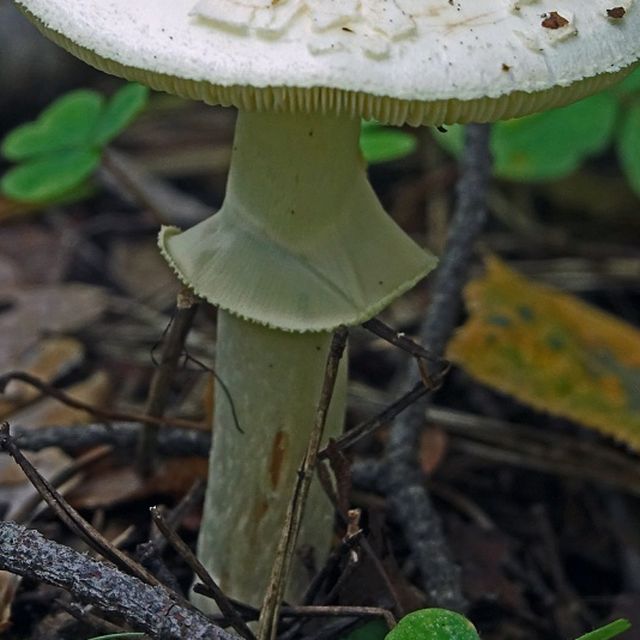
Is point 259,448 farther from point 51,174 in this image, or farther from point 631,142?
point 631,142

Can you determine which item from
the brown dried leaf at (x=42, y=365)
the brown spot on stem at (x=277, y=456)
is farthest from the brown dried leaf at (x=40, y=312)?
the brown spot on stem at (x=277, y=456)

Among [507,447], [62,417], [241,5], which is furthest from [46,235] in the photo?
[241,5]

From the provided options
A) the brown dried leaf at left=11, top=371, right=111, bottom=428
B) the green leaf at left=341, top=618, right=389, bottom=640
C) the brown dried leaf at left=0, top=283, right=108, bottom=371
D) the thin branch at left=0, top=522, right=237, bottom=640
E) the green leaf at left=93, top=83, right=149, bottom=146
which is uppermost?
the green leaf at left=93, top=83, right=149, bottom=146

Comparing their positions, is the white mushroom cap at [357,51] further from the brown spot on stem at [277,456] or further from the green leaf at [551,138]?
the green leaf at [551,138]

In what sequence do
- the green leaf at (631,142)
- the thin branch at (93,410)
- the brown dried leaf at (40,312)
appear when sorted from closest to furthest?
the thin branch at (93,410), the brown dried leaf at (40,312), the green leaf at (631,142)

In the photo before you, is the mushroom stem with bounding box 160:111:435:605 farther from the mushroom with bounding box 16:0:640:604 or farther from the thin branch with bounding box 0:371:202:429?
the thin branch with bounding box 0:371:202:429

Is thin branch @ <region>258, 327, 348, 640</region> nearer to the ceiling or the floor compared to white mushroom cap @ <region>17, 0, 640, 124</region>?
nearer to the floor

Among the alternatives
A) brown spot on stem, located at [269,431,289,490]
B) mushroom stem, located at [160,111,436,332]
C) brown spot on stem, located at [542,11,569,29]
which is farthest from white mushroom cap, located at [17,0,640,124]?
brown spot on stem, located at [269,431,289,490]
